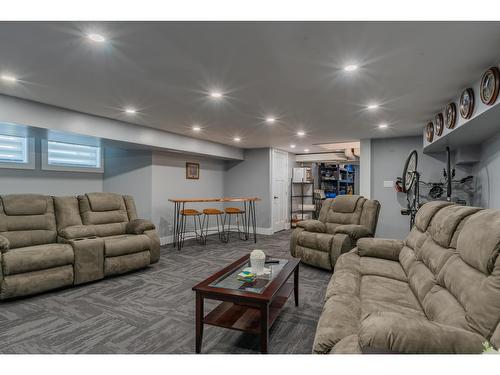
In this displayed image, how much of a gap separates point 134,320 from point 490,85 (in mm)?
3530

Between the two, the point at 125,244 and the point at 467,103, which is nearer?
the point at 467,103

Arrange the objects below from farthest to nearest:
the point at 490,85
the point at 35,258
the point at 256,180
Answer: the point at 256,180 < the point at 35,258 < the point at 490,85

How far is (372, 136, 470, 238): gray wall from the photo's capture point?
504 centimetres

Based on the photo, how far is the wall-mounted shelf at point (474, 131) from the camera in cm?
246

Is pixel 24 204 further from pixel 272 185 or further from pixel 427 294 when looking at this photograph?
pixel 272 185

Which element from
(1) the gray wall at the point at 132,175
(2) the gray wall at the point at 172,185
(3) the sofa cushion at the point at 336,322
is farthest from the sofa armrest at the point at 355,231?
(1) the gray wall at the point at 132,175

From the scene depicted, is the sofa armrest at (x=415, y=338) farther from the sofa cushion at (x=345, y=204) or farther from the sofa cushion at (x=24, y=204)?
the sofa cushion at (x=24, y=204)

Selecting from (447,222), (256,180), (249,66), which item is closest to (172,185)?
(256,180)

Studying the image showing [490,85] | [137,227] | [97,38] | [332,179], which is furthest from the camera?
[332,179]

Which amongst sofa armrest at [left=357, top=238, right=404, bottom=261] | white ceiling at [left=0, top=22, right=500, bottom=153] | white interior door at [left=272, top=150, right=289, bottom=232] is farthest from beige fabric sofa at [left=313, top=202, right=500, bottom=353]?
white interior door at [left=272, top=150, right=289, bottom=232]

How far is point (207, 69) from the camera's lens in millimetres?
2291

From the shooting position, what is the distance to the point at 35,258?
9.27 ft

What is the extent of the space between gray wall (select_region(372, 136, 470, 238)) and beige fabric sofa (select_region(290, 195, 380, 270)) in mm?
1619

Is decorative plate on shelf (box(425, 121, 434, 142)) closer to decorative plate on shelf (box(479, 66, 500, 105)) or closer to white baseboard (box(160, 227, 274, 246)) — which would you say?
decorative plate on shelf (box(479, 66, 500, 105))
